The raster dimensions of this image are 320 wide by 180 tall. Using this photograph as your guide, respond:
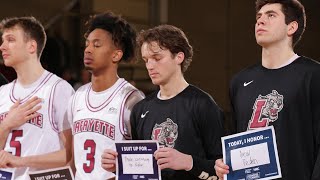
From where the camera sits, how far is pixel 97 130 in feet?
12.0

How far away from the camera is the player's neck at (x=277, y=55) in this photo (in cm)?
307

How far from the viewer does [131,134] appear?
11.8 ft

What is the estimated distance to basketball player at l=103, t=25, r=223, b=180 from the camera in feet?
10.6

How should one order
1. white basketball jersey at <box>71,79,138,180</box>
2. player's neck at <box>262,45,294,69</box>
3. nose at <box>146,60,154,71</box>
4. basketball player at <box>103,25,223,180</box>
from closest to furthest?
player's neck at <box>262,45,294,69</box>, basketball player at <box>103,25,223,180</box>, nose at <box>146,60,154,71</box>, white basketball jersey at <box>71,79,138,180</box>

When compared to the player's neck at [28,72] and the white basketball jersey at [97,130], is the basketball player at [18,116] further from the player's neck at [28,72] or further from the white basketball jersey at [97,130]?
the white basketball jersey at [97,130]

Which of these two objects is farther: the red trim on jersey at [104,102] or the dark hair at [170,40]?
the red trim on jersey at [104,102]

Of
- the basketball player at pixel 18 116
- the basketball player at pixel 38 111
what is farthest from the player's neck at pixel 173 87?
the basketball player at pixel 18 116

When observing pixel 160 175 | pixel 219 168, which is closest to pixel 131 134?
pixel 160 175

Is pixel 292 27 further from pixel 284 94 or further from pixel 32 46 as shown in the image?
pixel 32 46

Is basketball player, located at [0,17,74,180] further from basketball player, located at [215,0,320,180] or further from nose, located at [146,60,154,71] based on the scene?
basketball player, located at [215,0,320,180]

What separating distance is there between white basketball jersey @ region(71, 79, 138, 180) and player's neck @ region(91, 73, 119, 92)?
0.04 metres

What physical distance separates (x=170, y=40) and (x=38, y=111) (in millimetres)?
970

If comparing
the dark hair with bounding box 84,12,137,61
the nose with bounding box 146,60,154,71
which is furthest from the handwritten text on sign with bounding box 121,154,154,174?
the dark hair with bounding box 84,12,137,61

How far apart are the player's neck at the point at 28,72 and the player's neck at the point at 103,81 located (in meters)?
0.45
